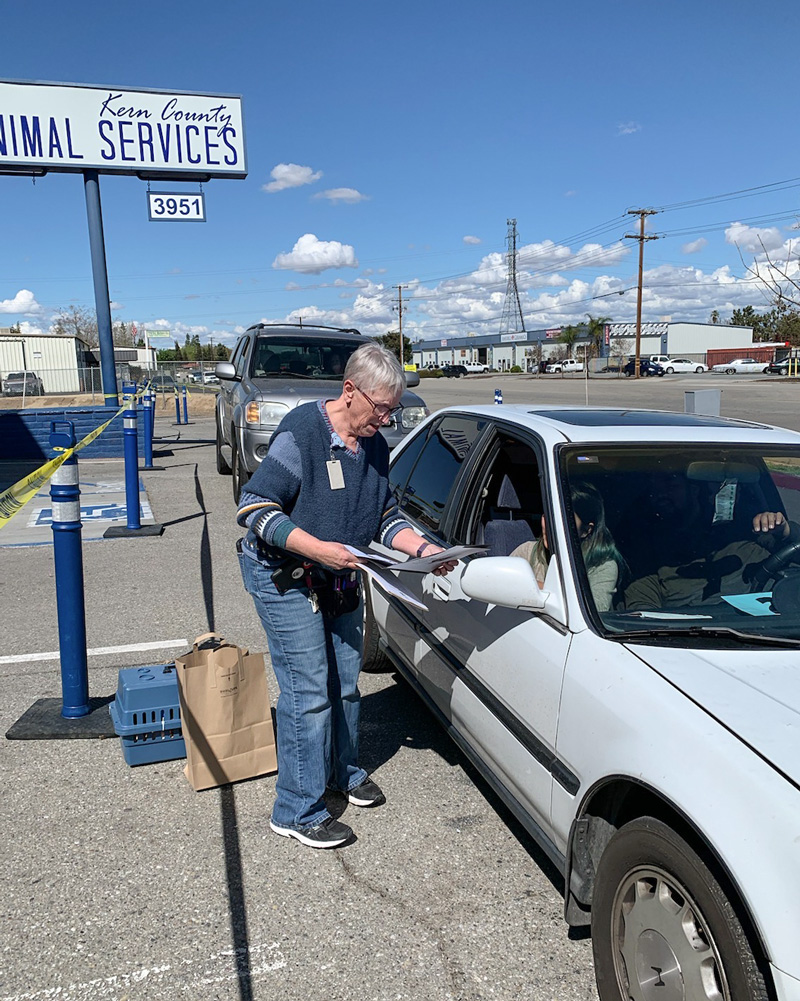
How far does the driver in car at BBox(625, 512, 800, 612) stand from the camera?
263 cm

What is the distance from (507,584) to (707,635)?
0.59m

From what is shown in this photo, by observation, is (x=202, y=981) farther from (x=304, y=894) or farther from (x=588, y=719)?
(x=588, y=719)

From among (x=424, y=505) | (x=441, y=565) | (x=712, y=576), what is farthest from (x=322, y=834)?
(x=712, y=576)

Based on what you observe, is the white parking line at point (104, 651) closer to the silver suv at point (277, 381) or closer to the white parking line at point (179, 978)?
the white parking line at point (179, 978)

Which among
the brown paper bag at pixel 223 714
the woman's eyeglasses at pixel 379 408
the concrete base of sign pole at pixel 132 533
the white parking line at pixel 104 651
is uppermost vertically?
the woman's eyeglasses at pixel 379 408

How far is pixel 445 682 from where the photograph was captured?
3355mm

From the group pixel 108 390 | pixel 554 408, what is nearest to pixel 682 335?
pixel 108 390

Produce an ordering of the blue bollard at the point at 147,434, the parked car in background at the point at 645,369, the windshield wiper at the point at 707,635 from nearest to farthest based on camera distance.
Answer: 1. the windshield wiper at the point at 707,635
2. the blue bollard at the point at 147,434
3. the parked car in background at the point at 645,369

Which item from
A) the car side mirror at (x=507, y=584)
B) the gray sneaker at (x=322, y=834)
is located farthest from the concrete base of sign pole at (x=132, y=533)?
the car side mirror at (x=507, y=584)

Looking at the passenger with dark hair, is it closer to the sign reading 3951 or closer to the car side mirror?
the car side mirror

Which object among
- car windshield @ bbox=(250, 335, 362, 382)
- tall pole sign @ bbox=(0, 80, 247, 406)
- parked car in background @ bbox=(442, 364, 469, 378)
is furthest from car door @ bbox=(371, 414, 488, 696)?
parked car in background @ bbox=(442, 364, 469, 378)

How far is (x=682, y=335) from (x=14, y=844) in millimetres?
104371

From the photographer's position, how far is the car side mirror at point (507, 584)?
101 inches

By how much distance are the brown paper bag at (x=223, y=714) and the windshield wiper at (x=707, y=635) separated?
1.67 m
